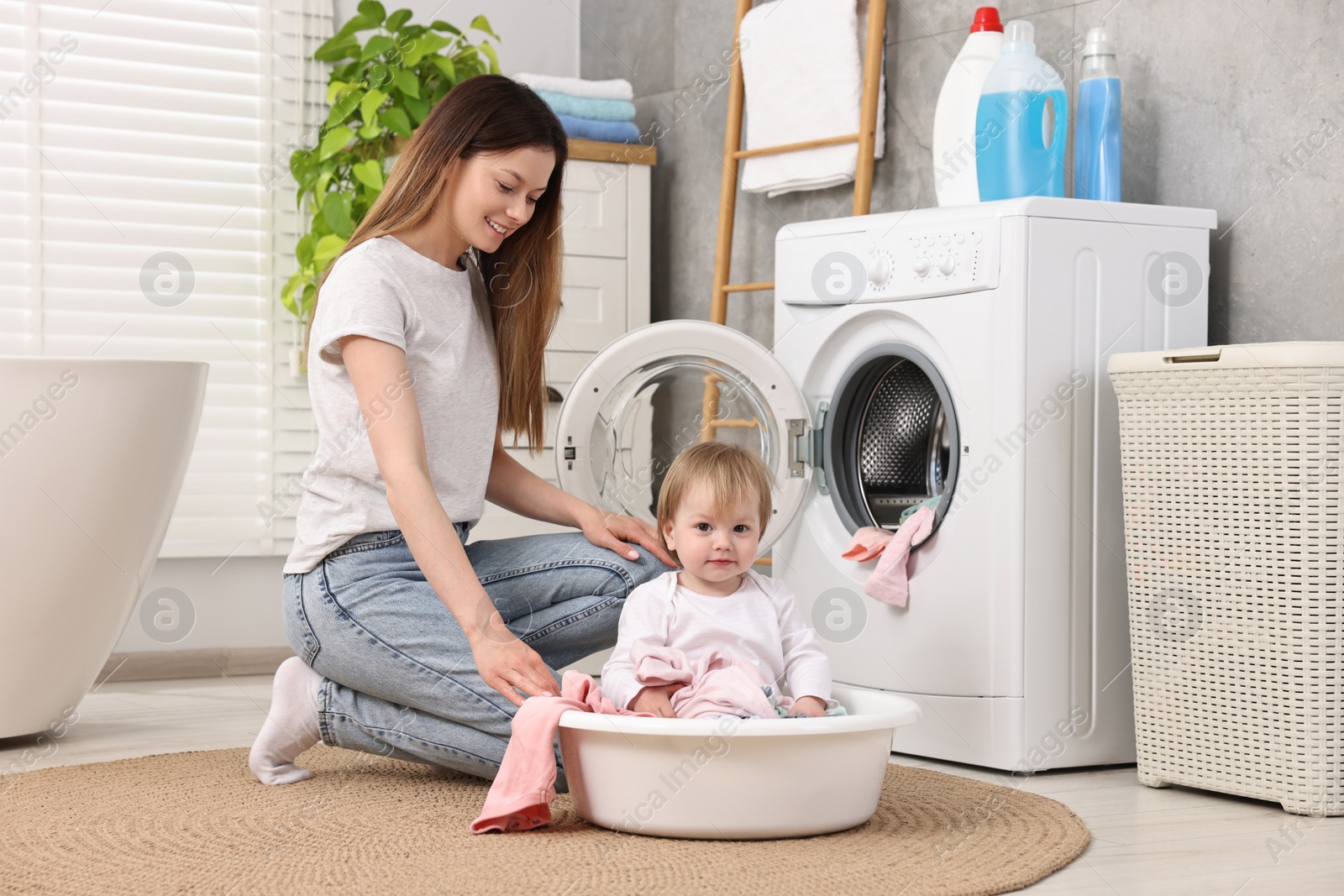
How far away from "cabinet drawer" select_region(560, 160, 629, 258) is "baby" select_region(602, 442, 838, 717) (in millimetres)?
1609

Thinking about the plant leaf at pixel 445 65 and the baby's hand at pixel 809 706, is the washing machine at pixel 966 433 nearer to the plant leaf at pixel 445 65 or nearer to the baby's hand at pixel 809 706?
the baby's hand at pixel 809 706

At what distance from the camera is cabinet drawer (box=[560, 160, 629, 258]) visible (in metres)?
3.21

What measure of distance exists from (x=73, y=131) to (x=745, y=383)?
177 cm

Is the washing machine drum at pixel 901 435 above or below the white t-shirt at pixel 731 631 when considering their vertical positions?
above

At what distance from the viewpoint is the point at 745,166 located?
3.11 m

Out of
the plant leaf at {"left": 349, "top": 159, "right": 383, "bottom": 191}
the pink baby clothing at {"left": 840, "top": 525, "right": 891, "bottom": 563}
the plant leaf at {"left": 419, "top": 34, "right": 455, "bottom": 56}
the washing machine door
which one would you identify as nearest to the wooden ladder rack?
the washing machine door

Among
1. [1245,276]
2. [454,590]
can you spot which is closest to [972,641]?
[1245,276]

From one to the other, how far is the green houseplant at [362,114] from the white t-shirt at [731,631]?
1.57 metres

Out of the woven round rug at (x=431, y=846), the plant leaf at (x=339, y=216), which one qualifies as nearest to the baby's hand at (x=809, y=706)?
the woven round rug at (x=431, y=846)

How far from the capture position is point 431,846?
1.49m

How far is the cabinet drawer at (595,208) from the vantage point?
126 inches

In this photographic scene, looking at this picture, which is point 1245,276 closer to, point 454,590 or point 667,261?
point 454,590

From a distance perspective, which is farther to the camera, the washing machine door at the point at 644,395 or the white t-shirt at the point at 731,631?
the washing machine door at the point at 644,395

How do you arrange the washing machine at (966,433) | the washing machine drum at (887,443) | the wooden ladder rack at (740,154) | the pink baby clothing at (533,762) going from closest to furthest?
the pink baby clothing at (533,762) < the washing machine at (966,433) < the washing machine drum at (887,443) < the wooden ladder rack at (740,154)
